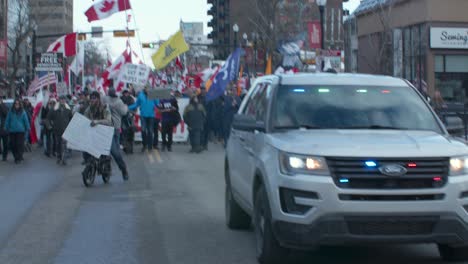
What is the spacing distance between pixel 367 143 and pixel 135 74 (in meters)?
22.9

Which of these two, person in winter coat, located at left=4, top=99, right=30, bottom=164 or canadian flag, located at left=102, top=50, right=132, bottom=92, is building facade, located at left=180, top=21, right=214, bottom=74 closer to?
canadian flag, located at left=102, top=50, right=132, bottom=92

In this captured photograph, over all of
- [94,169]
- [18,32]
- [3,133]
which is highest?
[18,32]

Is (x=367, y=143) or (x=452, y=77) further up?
(x=452, y=77)

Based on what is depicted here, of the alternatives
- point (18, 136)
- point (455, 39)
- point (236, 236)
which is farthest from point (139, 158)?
point (455, 39)

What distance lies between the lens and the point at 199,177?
59.6 feet

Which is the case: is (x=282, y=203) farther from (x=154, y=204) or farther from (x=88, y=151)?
(x=88, y=151)

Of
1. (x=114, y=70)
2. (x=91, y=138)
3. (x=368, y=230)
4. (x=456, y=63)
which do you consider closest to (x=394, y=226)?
(x=368, y=230)

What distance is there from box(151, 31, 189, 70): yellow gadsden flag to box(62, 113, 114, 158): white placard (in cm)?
1492

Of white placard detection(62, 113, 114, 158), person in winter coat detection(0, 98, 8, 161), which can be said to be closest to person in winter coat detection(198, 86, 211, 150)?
person in winter coat detection(0, 98, 8, 161)

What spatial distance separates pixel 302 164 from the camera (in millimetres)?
7812

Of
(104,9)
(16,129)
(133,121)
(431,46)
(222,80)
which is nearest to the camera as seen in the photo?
(16,129)

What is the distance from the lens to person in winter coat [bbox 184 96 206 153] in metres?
24.8

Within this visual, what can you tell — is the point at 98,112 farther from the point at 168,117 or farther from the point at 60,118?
the point at 168,117

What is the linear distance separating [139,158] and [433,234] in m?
15.9
